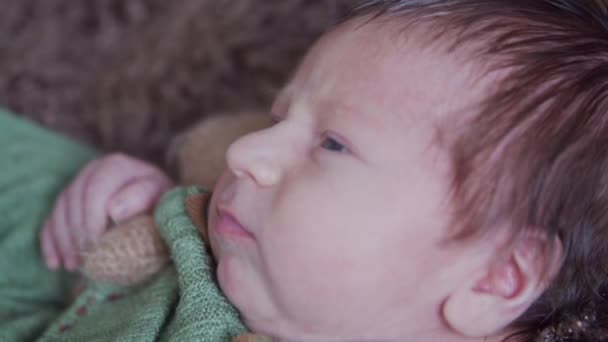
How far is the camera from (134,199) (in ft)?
3.12

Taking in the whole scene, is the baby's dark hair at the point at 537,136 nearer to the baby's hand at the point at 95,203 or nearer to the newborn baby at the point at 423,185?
the newborn baby at the point at 423,185

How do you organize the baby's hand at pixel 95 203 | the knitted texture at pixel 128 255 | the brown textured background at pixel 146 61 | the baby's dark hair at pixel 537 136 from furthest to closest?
the brown textured background at pixel 146 61
the baby's hand at pixel 95 203
the knitted texture at pixel 128 255
the baby's dark hair at pixel 537 136

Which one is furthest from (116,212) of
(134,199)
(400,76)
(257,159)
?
(400,76)

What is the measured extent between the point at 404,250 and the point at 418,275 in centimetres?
3

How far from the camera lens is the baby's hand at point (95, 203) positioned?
0.95 metres

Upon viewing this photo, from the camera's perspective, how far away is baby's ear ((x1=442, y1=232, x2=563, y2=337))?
0.70m

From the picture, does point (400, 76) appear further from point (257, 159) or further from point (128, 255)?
point (128, 255)

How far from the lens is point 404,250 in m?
0.68

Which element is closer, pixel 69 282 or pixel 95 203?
pixel 95 203

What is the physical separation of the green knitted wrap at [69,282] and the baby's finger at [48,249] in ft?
0.15

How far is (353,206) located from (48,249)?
503 mm

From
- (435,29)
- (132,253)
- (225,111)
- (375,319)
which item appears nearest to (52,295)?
(132,253)

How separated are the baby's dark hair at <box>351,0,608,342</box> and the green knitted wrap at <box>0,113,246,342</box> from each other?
26 cm

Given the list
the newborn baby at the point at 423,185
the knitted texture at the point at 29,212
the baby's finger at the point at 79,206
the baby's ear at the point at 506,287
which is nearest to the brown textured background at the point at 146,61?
the knitted texture at the point at 29,212
